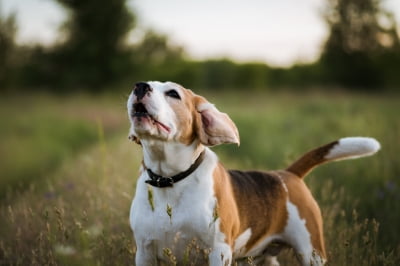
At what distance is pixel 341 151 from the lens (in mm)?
4023

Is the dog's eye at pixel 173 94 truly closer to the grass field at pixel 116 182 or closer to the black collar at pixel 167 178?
the black collar at pixel 167 178

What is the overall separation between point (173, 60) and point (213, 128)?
27992mm

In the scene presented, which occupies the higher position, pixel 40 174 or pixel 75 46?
pixel 75 46

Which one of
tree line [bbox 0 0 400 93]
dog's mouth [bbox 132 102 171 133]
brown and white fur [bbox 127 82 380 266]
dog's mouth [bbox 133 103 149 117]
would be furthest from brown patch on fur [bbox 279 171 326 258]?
tree line [bbox 0 0 400 93]

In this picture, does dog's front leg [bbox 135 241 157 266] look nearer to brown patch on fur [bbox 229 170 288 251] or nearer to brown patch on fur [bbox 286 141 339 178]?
brown patch on fur [bbox 229 170 288 251]

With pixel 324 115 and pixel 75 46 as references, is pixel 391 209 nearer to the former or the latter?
pixel 324 115

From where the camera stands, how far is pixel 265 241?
150 inches

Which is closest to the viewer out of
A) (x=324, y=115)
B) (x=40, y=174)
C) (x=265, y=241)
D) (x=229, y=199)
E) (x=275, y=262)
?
(x=229, y=199)

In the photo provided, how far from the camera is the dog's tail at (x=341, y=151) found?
3945 millimetres

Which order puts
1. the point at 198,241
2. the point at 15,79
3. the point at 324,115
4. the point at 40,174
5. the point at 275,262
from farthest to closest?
the point at 15,79 < the point at 324,115 < the point at 40,174 < the point at 275,262 < the point at 198,241

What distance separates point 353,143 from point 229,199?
1244mm

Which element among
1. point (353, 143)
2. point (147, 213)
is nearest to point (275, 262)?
point (353, 143)

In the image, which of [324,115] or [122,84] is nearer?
[324,115]

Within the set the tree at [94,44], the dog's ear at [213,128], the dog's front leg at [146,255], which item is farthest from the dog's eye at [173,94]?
the tree at [94,44]
